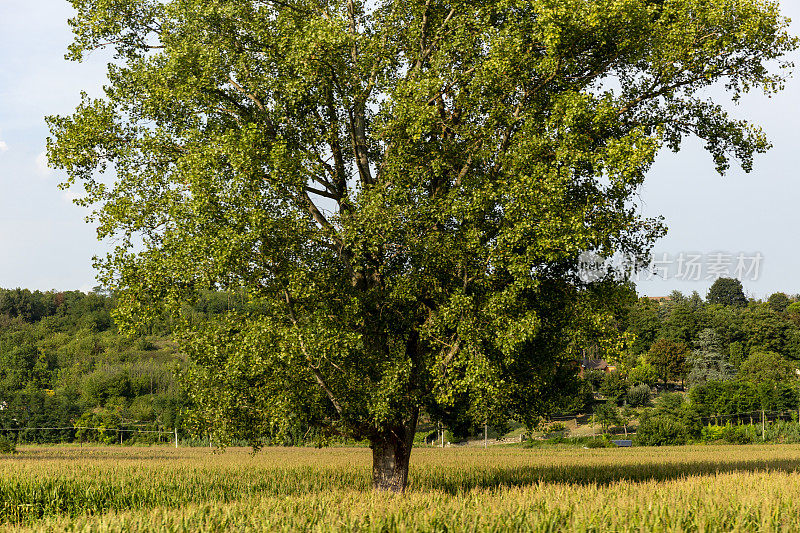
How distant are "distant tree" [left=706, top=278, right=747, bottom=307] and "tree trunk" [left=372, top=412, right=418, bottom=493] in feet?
578

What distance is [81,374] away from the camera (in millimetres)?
108938

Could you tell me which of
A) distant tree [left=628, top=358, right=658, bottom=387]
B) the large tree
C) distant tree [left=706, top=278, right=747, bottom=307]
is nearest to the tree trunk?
the large tree

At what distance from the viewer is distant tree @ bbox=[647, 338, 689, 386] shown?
308 feet

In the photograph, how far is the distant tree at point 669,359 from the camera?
93812 millimetres

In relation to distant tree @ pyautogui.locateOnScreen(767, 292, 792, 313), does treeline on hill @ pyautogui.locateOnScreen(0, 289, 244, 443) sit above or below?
below

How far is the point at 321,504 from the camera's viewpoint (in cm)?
1208

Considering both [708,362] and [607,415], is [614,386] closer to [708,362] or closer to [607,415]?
[607,415]

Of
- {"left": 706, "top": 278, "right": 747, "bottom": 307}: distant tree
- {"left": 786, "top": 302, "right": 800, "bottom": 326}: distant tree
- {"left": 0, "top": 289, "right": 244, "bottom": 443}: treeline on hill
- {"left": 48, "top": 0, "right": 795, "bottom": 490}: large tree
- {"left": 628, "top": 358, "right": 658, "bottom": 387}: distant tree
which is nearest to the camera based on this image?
{"left": 48, "top": 0, "right": 795, "bottom": 490}: large tree

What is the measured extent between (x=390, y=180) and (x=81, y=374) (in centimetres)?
10610

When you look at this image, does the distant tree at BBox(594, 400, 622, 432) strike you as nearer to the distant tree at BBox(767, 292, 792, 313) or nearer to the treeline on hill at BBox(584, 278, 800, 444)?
the treeline on hill at BBox(584, 278, 800, 444)

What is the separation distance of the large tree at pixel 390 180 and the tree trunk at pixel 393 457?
0.21 ft

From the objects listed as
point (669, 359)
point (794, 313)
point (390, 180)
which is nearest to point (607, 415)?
point (669, 359)

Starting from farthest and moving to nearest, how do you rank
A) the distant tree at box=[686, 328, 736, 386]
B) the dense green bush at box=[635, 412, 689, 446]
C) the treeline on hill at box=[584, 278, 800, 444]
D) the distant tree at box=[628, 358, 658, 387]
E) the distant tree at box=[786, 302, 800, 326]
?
the distant tree at box=[786, 302, 800, 326] < the distant tree at box=[628, 358, 658, 387] < the distant tree at box=[686, 328, 736, 386] < the treeline on hill at box=[584, 278, 800, 444] < the dense green bush at box=[635, 412, 689, 446]

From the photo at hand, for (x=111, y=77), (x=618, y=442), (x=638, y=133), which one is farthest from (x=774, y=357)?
(x=111, y=77)
